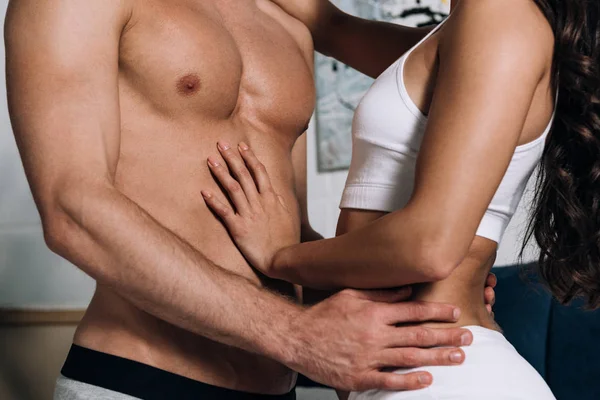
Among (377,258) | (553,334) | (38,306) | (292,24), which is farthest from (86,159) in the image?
(553,334)

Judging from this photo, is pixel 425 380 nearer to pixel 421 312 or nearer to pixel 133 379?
pixel 421 312

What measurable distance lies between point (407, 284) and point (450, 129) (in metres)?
0.25

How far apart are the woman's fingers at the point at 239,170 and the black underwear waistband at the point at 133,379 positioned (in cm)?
32

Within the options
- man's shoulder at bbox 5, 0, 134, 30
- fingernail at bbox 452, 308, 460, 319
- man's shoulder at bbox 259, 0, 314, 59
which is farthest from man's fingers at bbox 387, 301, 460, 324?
man's shoulder at bbox 259, 0, 314, 59

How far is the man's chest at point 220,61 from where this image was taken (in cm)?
117

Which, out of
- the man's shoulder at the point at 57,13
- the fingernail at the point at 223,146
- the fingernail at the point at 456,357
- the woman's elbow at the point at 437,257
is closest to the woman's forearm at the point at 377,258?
the woman's elbow at the point at 437,257

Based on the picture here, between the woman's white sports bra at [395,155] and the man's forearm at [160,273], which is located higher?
the woman's white sports bra at [395,155]

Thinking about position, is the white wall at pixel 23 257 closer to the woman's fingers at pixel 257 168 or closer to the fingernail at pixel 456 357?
the woman's fingers at pixel 257 168

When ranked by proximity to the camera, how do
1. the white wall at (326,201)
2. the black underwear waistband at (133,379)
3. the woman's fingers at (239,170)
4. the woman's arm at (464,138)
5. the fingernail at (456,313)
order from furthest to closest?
the white wall at (326,201), the woman's fingers at (239,170), the black underwear waistband at (133,379), the fingernail at (456,313), the woman's arm at (464,138)

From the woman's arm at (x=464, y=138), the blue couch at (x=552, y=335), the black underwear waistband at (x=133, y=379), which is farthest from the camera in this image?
the blue couch at (x=552, y=335)

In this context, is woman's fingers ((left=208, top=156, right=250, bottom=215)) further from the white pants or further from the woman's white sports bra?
the white pants

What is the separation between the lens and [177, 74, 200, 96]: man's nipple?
1.19 metres

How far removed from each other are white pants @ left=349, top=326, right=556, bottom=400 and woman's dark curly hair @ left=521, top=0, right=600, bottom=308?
27cm

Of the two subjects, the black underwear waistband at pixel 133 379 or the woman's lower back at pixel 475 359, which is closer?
the woman's lower back at pixel 475 359
